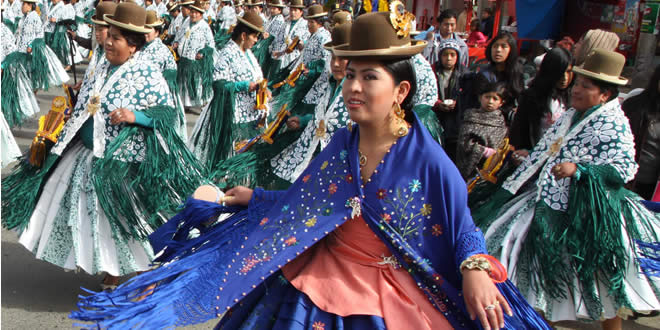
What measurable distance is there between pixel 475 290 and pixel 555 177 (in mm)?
1864

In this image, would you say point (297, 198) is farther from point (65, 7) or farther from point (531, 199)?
point (65, 7)

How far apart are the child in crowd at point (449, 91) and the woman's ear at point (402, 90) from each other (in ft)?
13.4

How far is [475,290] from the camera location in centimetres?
240

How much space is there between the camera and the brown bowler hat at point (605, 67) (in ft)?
13.8

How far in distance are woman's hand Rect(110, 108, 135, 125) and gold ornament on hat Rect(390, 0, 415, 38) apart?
2138 mm

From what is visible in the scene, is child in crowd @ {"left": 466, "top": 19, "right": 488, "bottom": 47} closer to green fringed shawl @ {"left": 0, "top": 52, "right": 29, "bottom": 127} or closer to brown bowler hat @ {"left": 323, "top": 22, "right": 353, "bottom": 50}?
green fringed shawl @ {"left": 0, "top": 52, "right": 29, "bottom": 127}

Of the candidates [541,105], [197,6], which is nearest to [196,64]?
[197,6]

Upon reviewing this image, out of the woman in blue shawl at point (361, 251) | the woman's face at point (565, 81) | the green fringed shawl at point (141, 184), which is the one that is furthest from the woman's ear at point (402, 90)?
the woman's face at point (565, 81)

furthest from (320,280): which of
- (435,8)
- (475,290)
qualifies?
(435,8)

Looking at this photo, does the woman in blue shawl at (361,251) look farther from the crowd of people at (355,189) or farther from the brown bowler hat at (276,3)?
the brown bowler hat at (276,3)

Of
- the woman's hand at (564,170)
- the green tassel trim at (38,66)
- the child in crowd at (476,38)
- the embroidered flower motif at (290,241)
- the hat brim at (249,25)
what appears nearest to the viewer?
the embroidered flower motif at (290,241)

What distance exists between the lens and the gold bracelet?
2434mm

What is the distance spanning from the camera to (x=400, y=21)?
2.70 metres

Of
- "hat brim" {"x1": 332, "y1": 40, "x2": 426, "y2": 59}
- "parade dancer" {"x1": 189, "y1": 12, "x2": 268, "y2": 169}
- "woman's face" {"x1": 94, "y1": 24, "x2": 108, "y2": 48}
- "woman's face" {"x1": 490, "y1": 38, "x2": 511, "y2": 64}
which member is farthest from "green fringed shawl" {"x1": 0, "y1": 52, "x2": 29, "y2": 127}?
"hat brim" {"x1": 332, "y1": 40, "x2": 426, "y2": 59}
